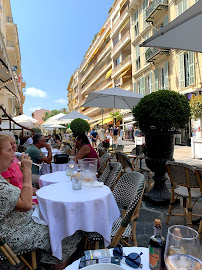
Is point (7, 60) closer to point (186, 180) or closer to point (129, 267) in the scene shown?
point (186, 180)

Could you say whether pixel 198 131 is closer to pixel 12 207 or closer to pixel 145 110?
pixel 145 110

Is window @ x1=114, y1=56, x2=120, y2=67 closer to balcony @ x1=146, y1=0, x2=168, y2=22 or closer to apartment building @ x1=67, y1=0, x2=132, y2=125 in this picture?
apartment building @ x1=67, y1=0, x2=132, y2=125

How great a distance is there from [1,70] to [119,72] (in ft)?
82.0

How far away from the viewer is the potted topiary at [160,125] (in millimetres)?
4293

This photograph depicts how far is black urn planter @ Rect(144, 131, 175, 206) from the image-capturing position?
4.34 meters

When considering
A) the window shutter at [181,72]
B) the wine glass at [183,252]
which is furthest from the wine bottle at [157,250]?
the window shutter at [181,72]

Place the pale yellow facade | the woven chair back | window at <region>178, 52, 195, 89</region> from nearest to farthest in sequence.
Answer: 1. the woven chair back
2. window at <region>178, 52, 195, 89</region>
3. the pale yellow facade

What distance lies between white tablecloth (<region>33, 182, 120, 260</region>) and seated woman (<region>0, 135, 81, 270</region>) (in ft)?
0.31

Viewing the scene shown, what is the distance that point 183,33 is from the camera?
10.8 ft

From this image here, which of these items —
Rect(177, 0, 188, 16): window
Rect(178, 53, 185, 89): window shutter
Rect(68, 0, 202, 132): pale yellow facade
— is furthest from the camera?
Rect(178, 53, 185, 89): window shutter

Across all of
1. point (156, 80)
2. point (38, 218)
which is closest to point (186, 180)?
point (38, 218)

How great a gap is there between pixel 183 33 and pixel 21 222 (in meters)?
3.45

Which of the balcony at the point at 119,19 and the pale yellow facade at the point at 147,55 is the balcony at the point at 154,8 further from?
the balcony at the point at 119,19

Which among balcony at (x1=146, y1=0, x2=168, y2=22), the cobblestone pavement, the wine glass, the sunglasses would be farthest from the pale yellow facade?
the wine glass
